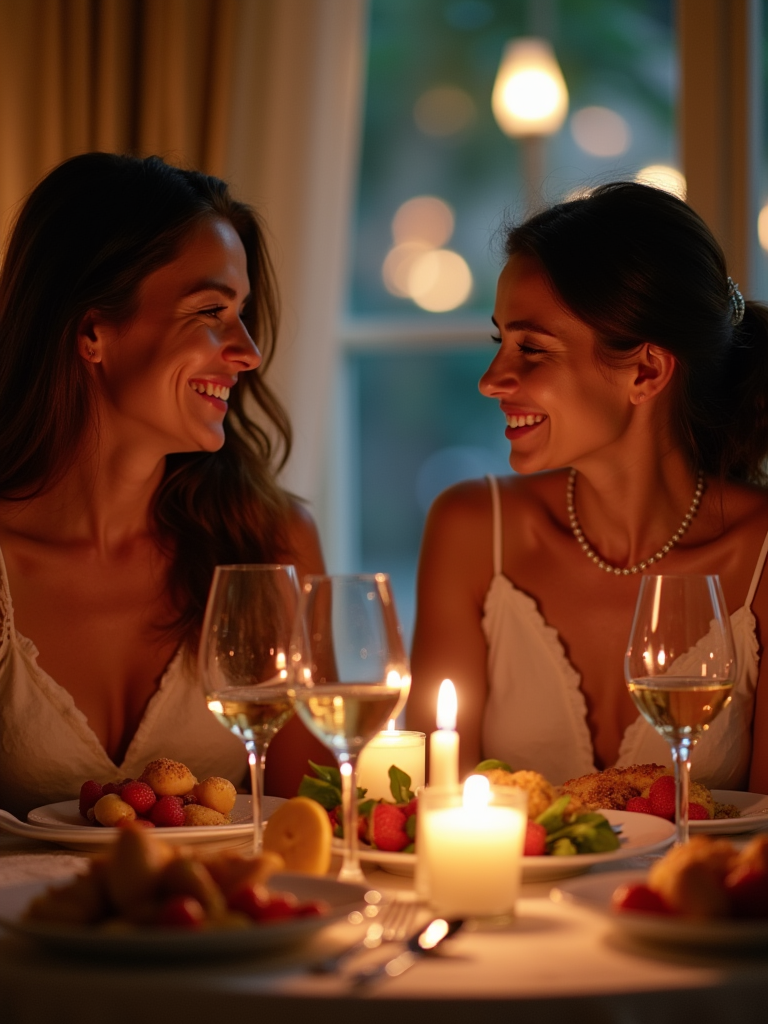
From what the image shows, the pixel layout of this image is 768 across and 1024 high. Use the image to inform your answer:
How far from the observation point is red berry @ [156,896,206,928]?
35.0 inches

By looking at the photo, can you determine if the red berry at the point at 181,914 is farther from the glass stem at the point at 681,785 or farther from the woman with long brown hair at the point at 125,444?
the woman with long brown hair at the point at 125,444

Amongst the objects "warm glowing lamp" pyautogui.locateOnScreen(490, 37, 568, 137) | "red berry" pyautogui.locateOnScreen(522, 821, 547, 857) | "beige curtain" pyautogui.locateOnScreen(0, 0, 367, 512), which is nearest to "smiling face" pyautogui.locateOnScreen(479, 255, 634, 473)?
"red berry" pyautogui.locateOnScreen(522, 821, 547, 857)

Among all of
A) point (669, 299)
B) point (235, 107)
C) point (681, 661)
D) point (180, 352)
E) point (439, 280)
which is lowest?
point (681, 661)

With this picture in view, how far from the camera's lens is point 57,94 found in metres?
4.15

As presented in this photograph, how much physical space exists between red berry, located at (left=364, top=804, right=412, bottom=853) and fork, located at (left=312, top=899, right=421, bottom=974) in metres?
0.15

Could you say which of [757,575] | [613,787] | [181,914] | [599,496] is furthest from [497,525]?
[181,914]

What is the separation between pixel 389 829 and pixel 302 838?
0.11 m

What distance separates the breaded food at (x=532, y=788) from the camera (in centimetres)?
126

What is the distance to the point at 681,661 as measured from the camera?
1257 millimetres

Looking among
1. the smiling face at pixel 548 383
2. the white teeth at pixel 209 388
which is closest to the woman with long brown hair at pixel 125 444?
the white teeth at pixel 209 388

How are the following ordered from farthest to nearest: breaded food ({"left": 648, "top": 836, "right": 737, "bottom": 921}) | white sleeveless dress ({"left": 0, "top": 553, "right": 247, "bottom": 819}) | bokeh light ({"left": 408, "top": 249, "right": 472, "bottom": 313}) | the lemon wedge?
bokeh light ({"left": 408, "top": 249, "right": 472, "bottom": 313}), white sleeveless dress ({"left": 0, "top": 553, "right": 247, "bottom": 819}), the lemon wedge, breaded food ({"left": 648, "top": 836, "right": 737, "bottom": 921})

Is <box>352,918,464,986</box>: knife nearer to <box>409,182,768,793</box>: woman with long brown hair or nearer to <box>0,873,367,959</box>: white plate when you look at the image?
<box>0,873,367,959</box>: white plate

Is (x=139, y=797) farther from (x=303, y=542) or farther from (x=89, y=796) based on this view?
(x=303, y=542)

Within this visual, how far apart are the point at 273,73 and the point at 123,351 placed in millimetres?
2223
